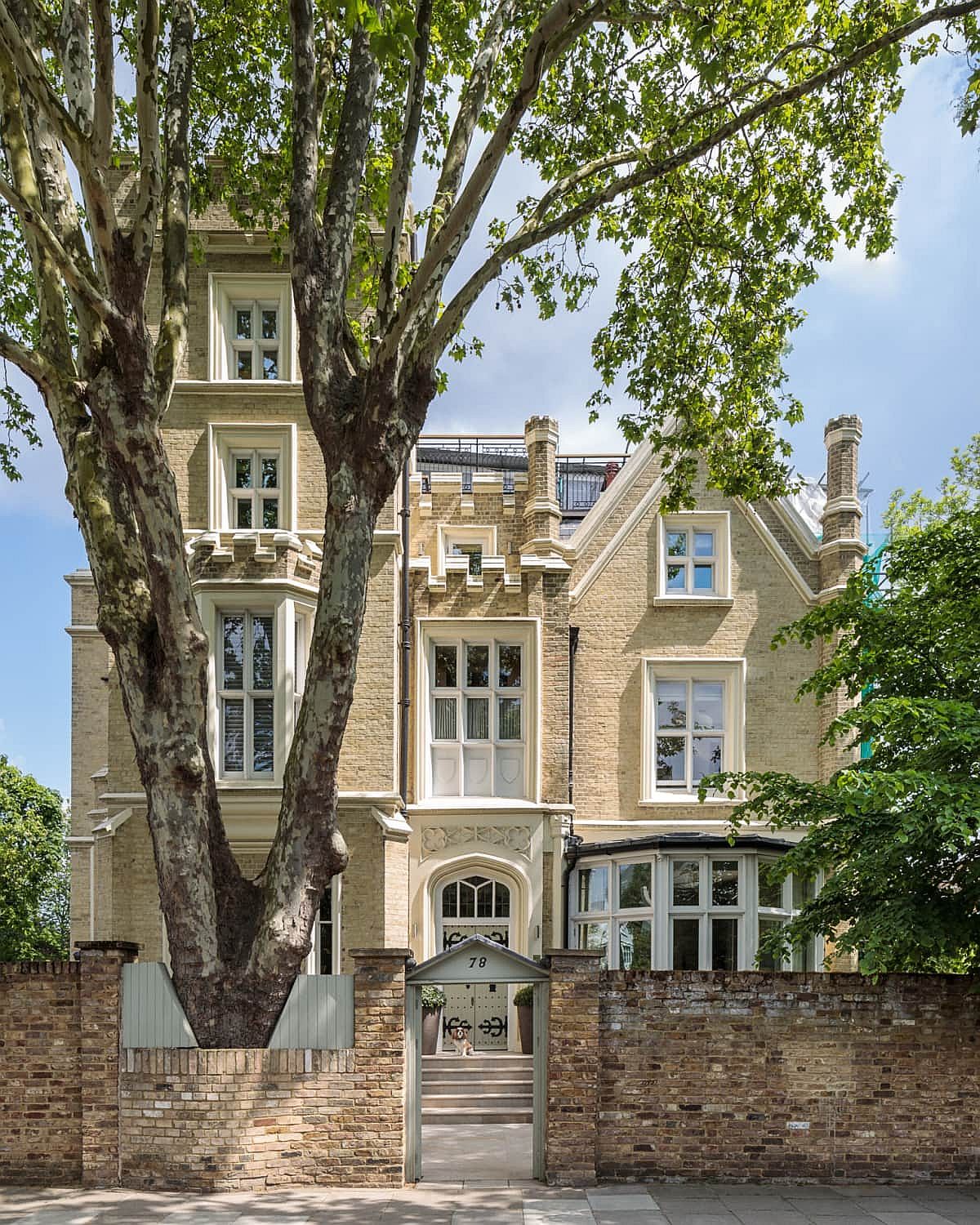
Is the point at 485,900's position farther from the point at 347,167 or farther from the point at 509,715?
the point at 347,167

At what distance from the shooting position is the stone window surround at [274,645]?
16.1m

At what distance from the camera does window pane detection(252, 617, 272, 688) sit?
16.5 m

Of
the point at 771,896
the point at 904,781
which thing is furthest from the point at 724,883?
the point at 904,781

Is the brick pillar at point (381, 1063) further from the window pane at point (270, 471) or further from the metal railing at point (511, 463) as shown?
the metal railing at point (511, 463)

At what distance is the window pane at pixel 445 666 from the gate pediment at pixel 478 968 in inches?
375

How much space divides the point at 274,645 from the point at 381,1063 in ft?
25.2

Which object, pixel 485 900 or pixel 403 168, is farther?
pixel 485 900

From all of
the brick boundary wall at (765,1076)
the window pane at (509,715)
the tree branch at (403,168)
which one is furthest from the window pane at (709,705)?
the tree branch at (403,168)

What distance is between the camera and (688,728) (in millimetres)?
19672

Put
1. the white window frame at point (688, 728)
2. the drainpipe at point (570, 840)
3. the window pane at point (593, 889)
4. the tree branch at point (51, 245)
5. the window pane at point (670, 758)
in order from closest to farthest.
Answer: the tree branch at point (51, 245) < the window pane at point (593, 889) < the drainpipe at point (570, 840) < the white window frame at point (688, 728) < the window pane at point (670, 758)

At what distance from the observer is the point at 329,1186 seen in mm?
9836

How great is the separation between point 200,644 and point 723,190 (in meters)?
8.16

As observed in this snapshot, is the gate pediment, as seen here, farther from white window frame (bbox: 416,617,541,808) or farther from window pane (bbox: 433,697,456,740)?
window pane (bbox: 433,697,456,740)

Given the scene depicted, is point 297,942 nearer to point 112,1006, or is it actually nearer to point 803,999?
point 112,1006
